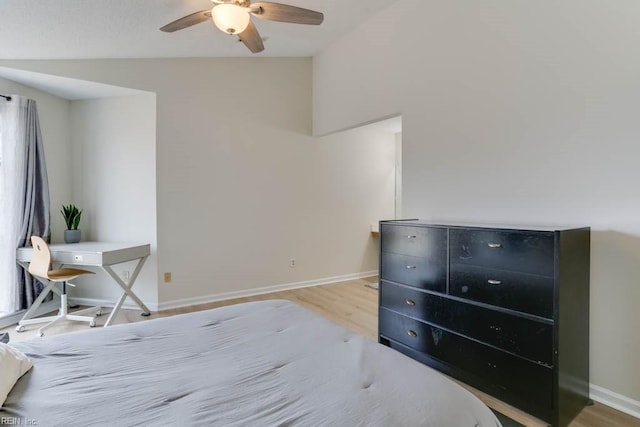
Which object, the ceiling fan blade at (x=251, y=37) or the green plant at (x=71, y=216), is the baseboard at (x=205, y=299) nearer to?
the green plant at (x=71, y=216)

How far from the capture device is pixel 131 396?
111 cm

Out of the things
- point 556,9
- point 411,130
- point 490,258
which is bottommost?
point 490,258

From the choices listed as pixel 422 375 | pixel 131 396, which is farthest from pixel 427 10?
pixel 131 396

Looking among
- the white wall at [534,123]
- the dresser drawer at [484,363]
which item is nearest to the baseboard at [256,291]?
the white wall at [534,123]

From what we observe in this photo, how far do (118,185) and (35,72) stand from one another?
4.18 ft

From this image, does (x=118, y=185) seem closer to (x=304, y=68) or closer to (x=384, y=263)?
(x=304, y=68)

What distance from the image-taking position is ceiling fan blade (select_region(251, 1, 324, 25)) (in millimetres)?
2145

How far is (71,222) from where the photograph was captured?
153 inches

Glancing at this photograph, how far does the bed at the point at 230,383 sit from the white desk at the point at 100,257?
187 centimetres

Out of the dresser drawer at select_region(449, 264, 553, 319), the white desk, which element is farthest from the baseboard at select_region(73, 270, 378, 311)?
the dresser drawer at select_region(449, 264, 553, 319)

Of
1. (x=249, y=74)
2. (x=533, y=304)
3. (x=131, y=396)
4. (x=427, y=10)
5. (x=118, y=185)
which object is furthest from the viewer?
(x=249, y=74)

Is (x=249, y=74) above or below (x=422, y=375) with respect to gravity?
above

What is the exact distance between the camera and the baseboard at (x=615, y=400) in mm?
1938

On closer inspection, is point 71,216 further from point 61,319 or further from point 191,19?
point 191,19
